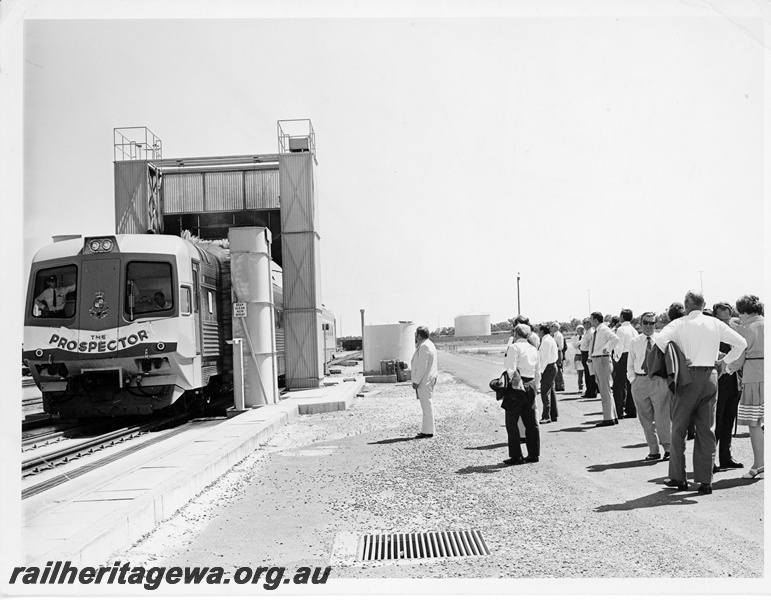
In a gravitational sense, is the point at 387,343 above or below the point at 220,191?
below

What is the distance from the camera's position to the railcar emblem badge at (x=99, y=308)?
12.5 meters

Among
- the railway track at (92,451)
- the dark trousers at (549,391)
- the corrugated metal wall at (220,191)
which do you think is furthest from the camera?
the corrugated metal wall at (220,191)

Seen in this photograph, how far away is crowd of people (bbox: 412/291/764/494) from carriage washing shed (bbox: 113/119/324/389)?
34.9 feet

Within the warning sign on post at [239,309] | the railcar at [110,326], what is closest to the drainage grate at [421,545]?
the railcar at [110,326]

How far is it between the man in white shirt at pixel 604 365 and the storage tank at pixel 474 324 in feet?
273

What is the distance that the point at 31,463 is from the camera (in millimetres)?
9383

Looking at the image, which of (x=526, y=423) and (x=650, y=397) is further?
(x=526, y=423)

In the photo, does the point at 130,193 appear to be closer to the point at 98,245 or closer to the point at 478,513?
the point at 98,245

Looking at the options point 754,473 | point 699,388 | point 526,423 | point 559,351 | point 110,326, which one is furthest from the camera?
point 559,351

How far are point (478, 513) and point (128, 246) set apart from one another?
8990 mm

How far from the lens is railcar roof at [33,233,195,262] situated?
503 inches

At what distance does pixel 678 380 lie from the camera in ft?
23.0

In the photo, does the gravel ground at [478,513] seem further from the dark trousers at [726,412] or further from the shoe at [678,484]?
the dark trousers at [726,412]

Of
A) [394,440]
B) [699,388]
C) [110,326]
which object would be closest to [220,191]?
[110,326]
